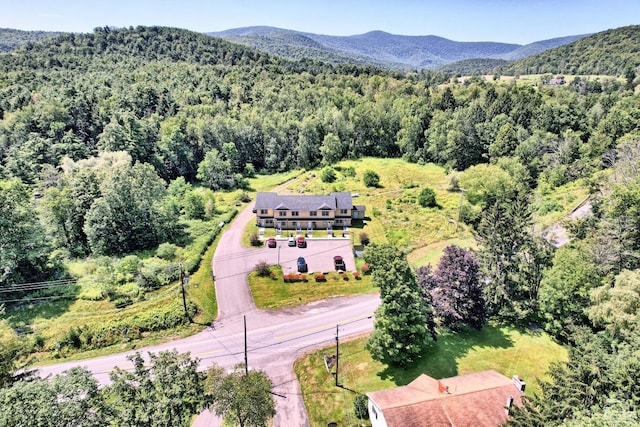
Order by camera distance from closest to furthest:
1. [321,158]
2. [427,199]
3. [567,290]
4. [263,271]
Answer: [567,290] → [263,271] → [427,199] → [321,158]

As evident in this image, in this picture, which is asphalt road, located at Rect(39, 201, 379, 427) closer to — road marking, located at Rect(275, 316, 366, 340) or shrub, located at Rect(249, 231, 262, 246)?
road marking, located at Rect(275, 316, 366, 340)

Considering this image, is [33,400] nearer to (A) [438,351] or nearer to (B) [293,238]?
(A) [438,351]

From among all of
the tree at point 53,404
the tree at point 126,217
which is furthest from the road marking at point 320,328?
the tree at point 126,217

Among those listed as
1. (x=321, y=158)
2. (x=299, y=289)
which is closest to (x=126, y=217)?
(x=299, y=289)

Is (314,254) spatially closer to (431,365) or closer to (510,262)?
(431,365)

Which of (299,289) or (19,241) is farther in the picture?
(299,289)

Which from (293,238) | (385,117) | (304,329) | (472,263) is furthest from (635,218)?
(385,117)

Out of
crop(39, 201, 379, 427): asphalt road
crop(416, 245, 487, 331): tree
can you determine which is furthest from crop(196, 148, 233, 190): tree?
crop(416, 245, 487, 331): tree
